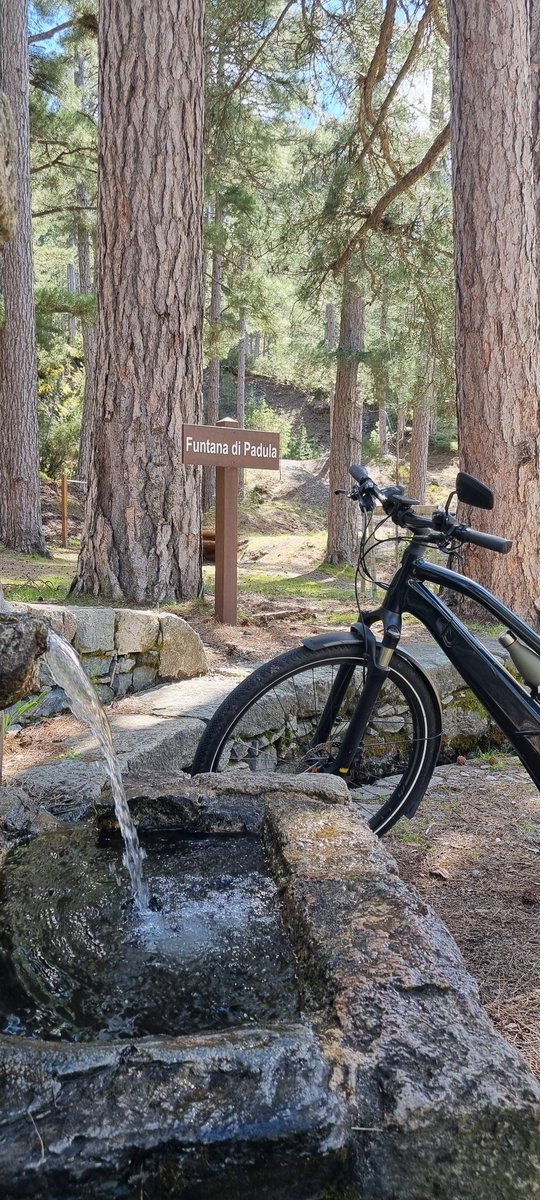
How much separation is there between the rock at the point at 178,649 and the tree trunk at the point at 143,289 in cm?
110

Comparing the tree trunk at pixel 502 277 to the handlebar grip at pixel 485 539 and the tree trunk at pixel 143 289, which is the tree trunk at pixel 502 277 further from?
the handlebar grip at pixel 485 539

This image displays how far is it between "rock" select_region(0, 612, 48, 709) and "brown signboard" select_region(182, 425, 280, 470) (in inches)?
137

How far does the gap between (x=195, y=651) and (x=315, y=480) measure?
→ 836 inches

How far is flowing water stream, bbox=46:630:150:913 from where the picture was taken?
1.97 m

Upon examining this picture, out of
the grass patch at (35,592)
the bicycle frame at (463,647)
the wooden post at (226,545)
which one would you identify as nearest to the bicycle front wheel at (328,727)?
the bicycle frame at (463,647)

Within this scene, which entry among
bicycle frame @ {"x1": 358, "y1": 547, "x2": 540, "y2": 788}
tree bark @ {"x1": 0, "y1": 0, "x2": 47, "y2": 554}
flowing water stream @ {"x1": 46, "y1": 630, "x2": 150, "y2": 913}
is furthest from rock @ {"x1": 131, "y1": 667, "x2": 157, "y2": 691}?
tree bark @ {"x1": 0, "y1": 0, "x2": 47, "y2": 554}

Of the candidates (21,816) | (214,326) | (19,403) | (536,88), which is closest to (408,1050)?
(21,816)

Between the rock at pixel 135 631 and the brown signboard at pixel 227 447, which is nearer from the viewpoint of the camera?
the rock at pixel 135 631

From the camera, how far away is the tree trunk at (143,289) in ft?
17.1

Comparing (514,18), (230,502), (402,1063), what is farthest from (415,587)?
(514,18)

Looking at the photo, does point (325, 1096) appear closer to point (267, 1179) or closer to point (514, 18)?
point (267, 1179)

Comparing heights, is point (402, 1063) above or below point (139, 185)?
below

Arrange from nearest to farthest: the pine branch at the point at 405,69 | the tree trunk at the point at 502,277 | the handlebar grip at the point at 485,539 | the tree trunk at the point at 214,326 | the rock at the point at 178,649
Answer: the handlebar grip at the point at 485,539, the rock at the point at 178,649, the tree trunk at the point at 502,277, the pine branch at the point at 405,69, the tree trunk at the point at 214,326

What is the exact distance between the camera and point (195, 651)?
14.1ft
